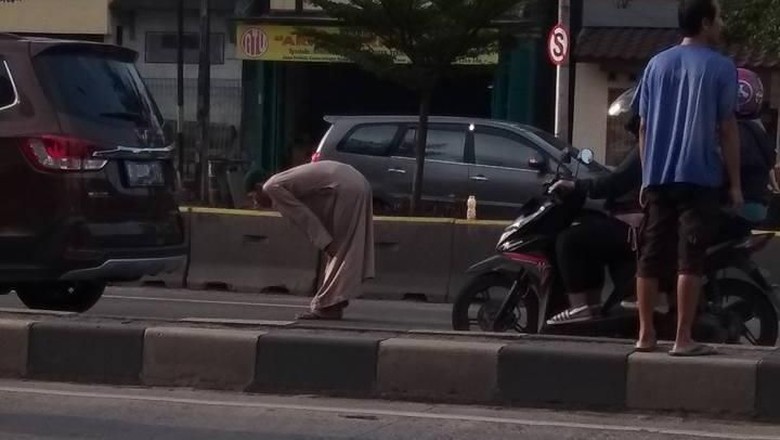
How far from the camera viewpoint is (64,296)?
12.1 m

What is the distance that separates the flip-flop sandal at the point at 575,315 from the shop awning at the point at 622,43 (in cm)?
1670

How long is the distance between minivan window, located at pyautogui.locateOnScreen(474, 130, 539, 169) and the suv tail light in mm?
8982

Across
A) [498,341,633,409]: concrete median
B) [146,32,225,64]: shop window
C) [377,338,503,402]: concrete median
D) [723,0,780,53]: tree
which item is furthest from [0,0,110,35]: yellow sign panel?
[498,341,633,409]: concrete median

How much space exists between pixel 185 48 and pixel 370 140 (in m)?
10.3

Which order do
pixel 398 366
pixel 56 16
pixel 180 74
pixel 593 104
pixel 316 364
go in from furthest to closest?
pixel 56 16 → pixel 180 74 → pixel 593 104 → pixel 316 364 → pixel 398 366

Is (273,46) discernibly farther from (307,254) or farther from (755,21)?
(307,254)

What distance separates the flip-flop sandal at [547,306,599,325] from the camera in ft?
32.9

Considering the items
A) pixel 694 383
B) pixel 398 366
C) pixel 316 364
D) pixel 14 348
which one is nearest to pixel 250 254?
pixel 14 348

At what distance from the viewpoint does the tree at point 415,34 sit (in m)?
21.1

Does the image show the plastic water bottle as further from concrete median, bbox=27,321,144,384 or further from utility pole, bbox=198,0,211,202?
utility pole, bbox=198,0,211,202

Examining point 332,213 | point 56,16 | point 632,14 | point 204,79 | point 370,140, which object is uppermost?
point 632,14

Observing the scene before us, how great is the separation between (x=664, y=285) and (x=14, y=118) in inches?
160

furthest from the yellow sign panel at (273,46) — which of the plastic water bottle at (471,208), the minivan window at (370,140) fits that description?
the plastic water bottle at (471,208)

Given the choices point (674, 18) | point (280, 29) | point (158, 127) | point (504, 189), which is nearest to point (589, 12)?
point (674, 18)
